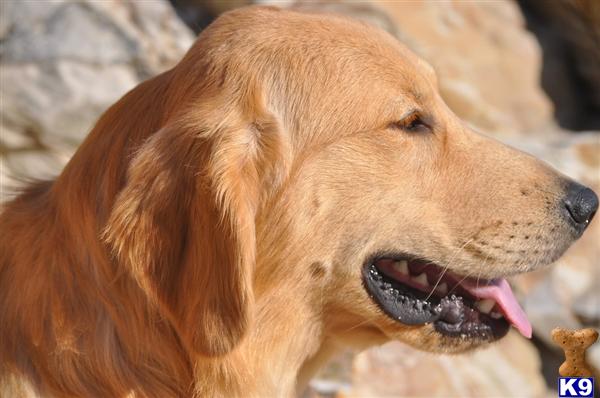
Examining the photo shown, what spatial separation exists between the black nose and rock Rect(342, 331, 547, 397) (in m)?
A: 1.66

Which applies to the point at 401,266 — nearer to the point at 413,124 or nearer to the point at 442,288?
the point at 442,288

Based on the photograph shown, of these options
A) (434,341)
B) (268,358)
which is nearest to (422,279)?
(434,341)

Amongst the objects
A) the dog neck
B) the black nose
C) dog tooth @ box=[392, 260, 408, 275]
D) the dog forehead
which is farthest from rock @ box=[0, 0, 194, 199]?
the black nose

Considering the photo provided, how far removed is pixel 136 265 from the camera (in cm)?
294

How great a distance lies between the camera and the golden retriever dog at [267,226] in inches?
117

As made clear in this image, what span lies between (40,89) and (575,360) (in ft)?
11.8

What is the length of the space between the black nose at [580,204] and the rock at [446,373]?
1664 mm

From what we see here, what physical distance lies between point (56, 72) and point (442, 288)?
10.5 ft

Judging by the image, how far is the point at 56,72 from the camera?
5.66 meters

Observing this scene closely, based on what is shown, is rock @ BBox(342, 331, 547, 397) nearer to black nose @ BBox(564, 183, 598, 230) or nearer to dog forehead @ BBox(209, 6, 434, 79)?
black nose @ BBox(564, 183, 598, 230)

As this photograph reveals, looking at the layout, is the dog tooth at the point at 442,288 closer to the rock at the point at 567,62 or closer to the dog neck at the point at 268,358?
the dog neck at the point at 268,358

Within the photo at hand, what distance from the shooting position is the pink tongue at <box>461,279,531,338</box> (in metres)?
3.50

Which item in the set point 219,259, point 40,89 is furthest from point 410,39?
point 219,259

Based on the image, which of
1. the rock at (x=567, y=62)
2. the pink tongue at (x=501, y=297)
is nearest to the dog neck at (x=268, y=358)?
the pink tongue at (x=501, y=297)
